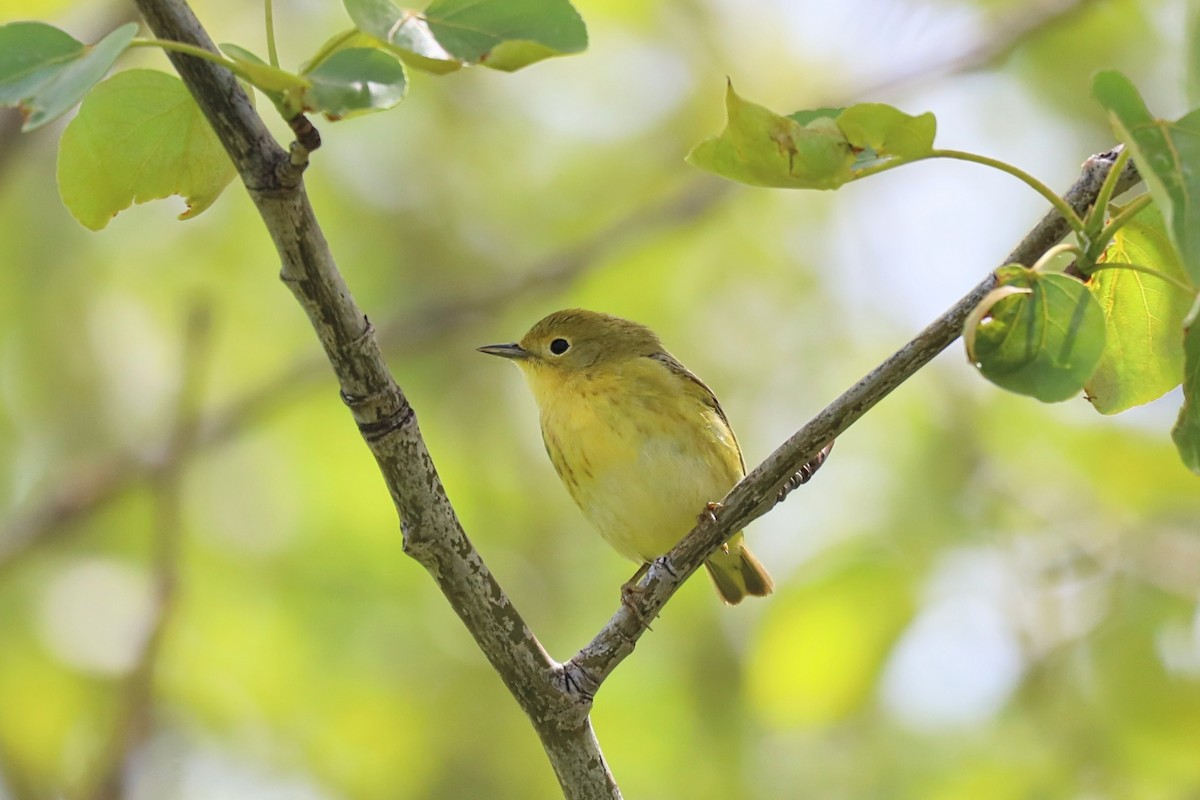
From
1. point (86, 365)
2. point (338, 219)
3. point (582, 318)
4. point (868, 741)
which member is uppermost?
point (338, 219)

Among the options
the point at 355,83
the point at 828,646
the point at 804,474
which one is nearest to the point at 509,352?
the point at 828,646

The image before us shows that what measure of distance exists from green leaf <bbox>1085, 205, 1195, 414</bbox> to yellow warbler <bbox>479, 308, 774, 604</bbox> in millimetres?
2515

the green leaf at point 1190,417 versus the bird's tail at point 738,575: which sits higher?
the green leaf at point 1190,417

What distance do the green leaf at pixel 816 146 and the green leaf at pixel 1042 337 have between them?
283mm

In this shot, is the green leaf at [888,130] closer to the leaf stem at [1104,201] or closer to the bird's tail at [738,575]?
the leaf stem at [1104,201]

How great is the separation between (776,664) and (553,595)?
2942mm

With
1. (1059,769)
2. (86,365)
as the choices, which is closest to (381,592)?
(86,365)

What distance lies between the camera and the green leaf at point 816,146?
6.18 ft

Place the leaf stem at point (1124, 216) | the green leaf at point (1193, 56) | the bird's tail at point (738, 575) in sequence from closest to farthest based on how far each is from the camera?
the green leaf at point (1193, 56), the leaf stem at point (1124, 216), the bird's tail at point (738, 575)

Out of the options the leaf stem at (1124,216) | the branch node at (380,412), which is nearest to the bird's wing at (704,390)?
the branch node at (380,412)

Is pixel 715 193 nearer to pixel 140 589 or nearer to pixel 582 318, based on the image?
pixel 582 318

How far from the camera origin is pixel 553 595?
7195 mm

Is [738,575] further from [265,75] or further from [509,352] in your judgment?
[265,75]

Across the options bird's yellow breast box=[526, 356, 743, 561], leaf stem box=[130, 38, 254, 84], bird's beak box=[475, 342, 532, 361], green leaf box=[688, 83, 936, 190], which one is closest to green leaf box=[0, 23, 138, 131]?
leaf stem box=[130, 38, 254, 84]
